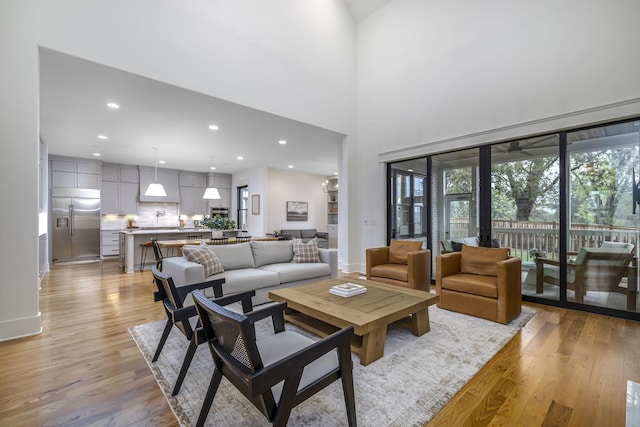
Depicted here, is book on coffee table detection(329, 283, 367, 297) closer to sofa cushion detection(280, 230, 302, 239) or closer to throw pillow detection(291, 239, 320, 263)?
throw pillow detection(291, 239, 320, 263)

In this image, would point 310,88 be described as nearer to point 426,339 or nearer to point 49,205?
point 426,339

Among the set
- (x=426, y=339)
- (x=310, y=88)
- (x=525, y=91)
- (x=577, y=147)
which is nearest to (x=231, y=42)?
(x=310, y=88)

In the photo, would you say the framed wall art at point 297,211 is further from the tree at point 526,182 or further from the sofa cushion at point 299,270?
the tree at point 526,182

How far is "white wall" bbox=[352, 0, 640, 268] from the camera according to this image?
129 inches

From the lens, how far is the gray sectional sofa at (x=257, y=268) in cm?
321

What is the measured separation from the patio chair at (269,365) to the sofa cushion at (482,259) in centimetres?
269

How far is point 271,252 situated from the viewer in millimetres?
4195

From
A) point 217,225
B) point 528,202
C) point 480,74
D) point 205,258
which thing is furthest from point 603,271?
point 217,225

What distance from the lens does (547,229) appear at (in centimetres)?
375

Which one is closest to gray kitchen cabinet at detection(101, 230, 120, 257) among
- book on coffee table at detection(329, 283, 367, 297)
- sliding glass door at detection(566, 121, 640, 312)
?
book on coffee table at detection(329, 283, 367, 297)

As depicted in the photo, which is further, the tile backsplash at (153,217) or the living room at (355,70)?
the tile backsplash at (153,217)

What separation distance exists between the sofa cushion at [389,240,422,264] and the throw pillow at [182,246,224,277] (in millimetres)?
2559

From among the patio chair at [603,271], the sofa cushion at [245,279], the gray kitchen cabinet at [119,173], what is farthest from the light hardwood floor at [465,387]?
the gray kitchen cabinet at [119,173]

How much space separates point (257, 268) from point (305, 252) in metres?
0.76
